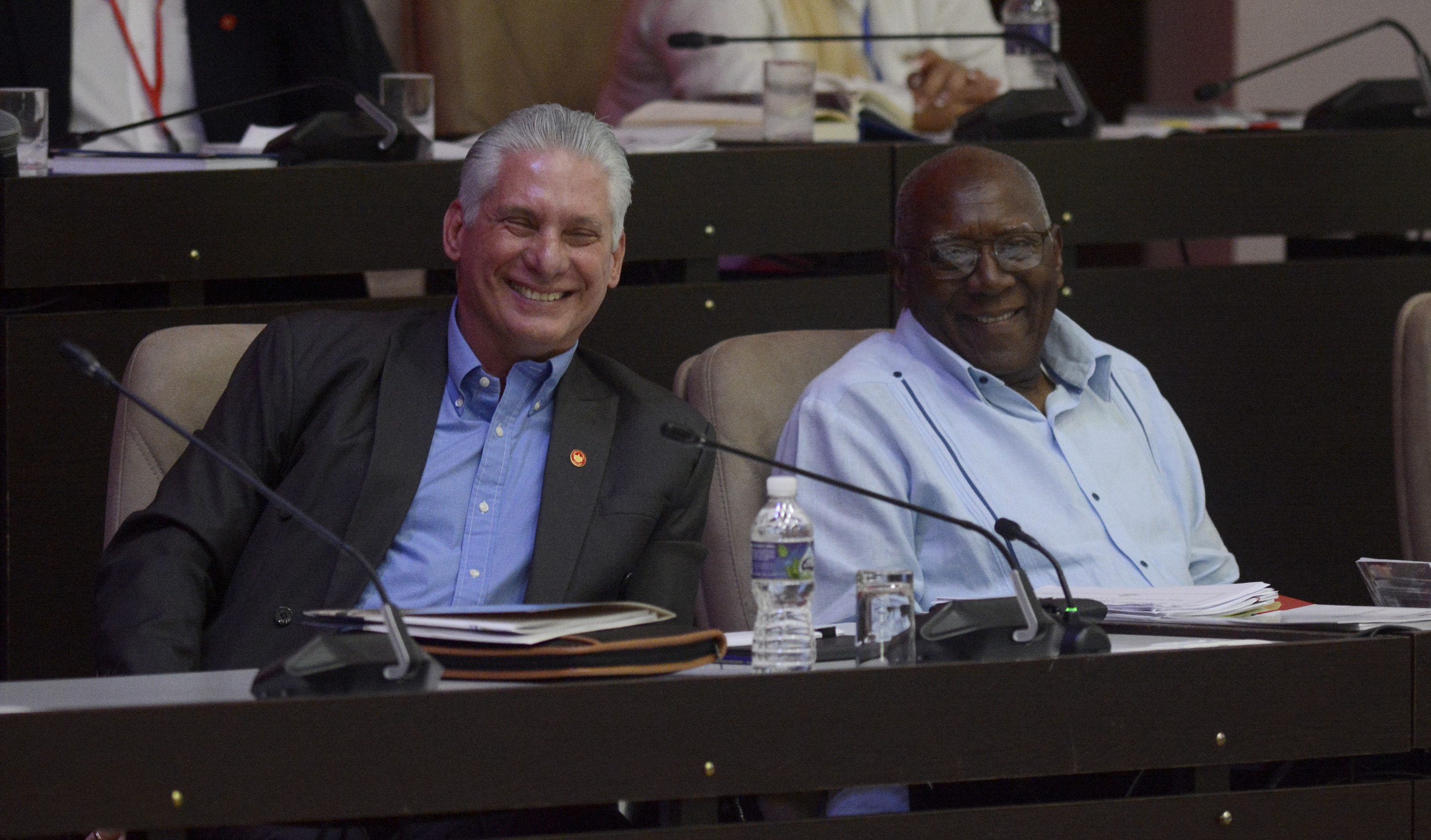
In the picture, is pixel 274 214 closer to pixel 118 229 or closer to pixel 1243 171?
pixel 118 229

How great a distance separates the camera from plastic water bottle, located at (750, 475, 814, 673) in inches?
64.9

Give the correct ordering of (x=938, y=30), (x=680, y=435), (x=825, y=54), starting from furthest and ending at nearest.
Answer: (x=938, y=30), (x=825, y=54), (x=680, y=435)

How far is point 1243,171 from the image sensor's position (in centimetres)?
300

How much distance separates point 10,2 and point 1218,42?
3880mm

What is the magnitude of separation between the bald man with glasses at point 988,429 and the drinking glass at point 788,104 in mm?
543

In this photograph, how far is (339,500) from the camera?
2078mm

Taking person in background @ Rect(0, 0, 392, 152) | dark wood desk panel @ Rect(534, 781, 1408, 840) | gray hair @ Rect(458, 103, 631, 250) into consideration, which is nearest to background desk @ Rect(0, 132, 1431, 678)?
gray hair @ Rect(458, 103, 631, 250)

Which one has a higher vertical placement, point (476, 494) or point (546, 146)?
point (546, 146)

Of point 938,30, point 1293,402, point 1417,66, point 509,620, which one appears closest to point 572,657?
point 509,620

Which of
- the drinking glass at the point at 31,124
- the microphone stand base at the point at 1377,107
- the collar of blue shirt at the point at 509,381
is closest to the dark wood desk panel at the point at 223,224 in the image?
the drinking glass at the point at 31,124

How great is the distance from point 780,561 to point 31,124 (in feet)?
5.03

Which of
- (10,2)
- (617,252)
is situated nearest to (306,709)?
(617,252)

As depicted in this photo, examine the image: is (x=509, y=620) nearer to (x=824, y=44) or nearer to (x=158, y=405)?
(x=158, y=405)

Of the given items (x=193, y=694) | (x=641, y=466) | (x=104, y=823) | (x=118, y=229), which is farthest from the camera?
(x=118, y=229)
